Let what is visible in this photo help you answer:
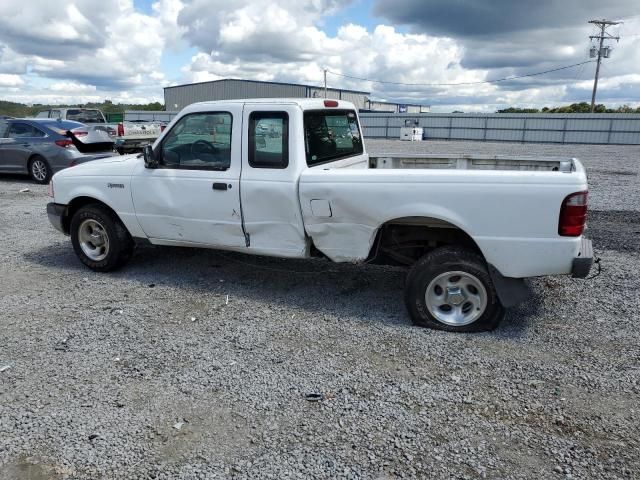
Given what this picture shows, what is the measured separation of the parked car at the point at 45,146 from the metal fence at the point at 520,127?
109 feet

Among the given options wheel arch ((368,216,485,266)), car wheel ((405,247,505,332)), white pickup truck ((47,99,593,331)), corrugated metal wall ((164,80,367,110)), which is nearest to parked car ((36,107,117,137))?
white pickup truck ((47,99,593,331))

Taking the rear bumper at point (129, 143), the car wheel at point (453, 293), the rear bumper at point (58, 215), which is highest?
the rear bumper at point (129, 143)

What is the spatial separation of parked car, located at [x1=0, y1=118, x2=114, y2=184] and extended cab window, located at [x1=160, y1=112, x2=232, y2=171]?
8597 millimetres

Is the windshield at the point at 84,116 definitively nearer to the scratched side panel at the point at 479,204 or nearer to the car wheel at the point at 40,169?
the car wheel at the point at 40,169

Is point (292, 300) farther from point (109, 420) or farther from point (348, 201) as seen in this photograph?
point (109, 420)

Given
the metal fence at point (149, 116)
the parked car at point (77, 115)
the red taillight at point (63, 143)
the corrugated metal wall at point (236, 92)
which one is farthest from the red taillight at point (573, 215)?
the corrugated metal wall at point (236, 92)

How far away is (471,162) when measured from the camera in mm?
5934

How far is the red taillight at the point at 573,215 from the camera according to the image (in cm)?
389

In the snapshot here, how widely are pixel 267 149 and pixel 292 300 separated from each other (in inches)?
59.5

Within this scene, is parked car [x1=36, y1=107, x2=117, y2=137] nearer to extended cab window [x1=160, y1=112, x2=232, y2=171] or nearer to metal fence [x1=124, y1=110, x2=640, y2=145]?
extended cab window [x1=160, y1=112, x2=232, y2=171]

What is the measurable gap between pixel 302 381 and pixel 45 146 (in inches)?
462

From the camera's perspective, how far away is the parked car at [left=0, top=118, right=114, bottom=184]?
12.9m

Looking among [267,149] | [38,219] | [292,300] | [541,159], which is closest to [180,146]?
[267,149]

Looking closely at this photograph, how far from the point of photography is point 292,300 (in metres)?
5.30
